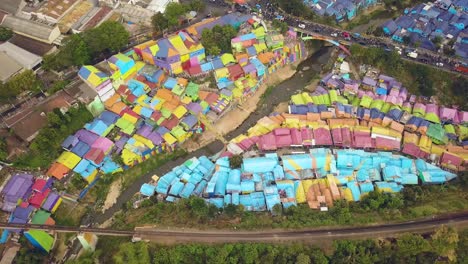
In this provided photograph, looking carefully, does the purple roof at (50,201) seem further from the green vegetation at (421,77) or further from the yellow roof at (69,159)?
the green vegetation at (421,77)

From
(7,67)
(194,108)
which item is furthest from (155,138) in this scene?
(7,67)

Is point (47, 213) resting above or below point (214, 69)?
below

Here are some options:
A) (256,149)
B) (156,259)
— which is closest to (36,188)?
(156,259)

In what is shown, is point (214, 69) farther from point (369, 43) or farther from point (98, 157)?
point (369, 43)

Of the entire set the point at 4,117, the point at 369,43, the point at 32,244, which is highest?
the point at 369,43

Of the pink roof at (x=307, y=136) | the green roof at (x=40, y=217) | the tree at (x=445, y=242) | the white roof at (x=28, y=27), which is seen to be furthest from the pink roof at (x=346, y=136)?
the white roof at (x=28, y=27)

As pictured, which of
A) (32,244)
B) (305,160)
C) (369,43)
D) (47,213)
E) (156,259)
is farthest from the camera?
(369,43)

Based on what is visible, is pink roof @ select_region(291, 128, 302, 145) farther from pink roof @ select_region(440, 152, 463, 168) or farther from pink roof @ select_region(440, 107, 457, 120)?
pink roof @ select_region(440, 107, 457, 120)
